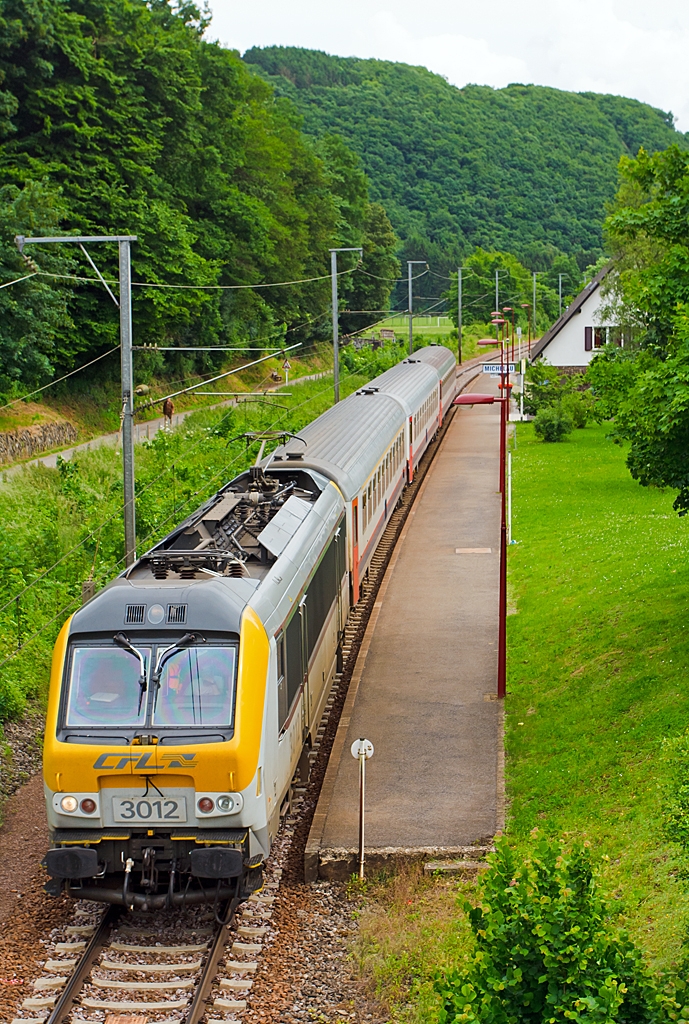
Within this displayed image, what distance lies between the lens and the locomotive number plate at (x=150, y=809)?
10.6 metres

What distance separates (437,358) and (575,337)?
11.7m

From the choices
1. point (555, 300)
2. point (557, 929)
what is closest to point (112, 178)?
point (557, 929)

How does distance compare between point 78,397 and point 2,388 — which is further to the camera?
point 78,397

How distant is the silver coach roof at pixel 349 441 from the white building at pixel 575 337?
1056 inches

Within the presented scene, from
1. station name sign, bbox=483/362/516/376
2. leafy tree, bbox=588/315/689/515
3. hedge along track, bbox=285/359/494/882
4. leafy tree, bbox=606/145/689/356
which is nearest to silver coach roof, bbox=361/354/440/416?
hedge along track, bbox=285/359/494/882

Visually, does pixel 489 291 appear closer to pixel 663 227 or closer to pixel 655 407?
pixel 663 227

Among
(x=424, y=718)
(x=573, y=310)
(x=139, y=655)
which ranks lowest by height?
(x=424, y=718)

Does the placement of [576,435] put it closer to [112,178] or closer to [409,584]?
[112,178]

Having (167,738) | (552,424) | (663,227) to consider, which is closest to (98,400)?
(552,424)

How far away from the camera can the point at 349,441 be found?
2280 cm

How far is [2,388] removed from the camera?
33.8 meters

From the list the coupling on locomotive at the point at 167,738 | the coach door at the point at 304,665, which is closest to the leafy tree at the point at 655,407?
the coach door at the point at 304,665

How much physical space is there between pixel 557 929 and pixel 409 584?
1779 centimetres

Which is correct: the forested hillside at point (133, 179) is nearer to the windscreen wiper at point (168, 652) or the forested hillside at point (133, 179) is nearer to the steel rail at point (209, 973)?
the windscreen wiper at point (168, 652)
